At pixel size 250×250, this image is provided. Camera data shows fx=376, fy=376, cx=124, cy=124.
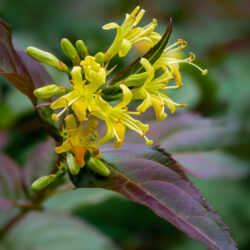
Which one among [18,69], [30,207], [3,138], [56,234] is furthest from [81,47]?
[3,138]

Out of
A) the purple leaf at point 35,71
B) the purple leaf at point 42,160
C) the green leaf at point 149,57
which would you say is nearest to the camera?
the green leaf at point 149,57

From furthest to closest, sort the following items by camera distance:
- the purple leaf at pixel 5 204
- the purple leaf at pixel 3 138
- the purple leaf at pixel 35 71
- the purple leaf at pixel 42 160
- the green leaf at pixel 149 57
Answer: the purple leaf at pixel 3 138, the purple leaf at pixel 42 160, the purple leaf at pixel 5 204, the purple leaf at pixel 35 71, the green leaf at pixel 149 57

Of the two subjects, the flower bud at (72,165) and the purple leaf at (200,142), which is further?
the purple leaf at (200,142)

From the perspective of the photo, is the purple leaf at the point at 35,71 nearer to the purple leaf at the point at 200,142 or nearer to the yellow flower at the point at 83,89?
the yellow flower at the point at 83,89

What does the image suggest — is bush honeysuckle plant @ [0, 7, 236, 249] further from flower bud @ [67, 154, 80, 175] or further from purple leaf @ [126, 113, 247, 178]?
purple leaf @ [126, 113, 247, 178]

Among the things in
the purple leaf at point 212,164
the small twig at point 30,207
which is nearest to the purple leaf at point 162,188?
the small twig at point 30,207

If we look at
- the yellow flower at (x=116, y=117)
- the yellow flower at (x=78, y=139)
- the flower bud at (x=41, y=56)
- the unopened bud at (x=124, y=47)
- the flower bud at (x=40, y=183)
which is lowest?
the flower bud at (x=40, y=183)

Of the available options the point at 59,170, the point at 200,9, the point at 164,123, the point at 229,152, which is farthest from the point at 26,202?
the point at 200,9

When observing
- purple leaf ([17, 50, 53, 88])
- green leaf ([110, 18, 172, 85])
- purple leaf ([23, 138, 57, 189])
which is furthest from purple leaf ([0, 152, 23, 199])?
green leaf ([110, 18, 172, 85])
